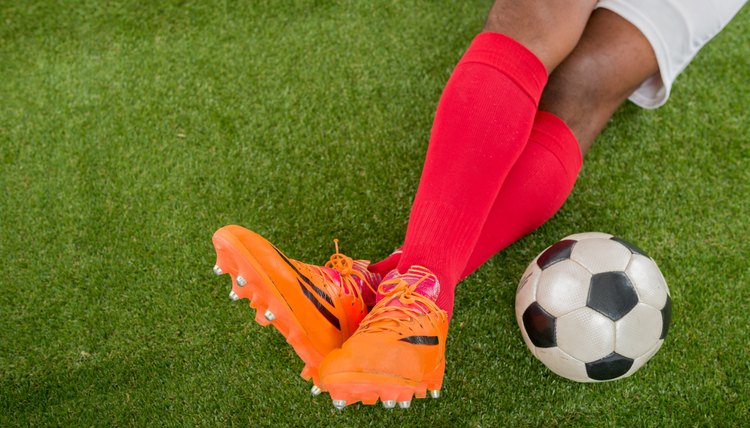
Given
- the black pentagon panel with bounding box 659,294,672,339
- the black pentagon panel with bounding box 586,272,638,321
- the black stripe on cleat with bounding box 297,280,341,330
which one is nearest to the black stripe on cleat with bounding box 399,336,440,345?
the black stripe on cleat with bounding box 297,280,341,330

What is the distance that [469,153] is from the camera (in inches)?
42.6

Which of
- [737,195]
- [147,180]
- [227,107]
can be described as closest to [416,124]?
[227,107]

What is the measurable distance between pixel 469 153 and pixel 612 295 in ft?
1.36

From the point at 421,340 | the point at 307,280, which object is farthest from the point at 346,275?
the point at 421,340

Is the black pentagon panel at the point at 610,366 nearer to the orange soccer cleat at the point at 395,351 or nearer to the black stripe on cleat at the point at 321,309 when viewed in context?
the orange soccer cleat at the point at 395,351

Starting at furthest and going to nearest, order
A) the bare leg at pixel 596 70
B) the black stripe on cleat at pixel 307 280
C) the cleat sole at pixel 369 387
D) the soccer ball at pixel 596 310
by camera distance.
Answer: the bare leg at pixel 596 70, the soccer ball at pixel 596 310, the black stripe on cleat at pixel 307 280, the cleat sole at pixel 369 387

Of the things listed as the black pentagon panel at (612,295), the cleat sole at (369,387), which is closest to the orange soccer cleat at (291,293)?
the cleat sole at (369,387)

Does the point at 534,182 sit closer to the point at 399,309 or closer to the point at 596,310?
the point at 596,310

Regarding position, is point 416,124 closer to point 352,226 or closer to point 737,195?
point 352,226

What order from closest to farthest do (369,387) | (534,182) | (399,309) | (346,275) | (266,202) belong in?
(369,387), (399,309), (346,275), (534,182), (266,202)

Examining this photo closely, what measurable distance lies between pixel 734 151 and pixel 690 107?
171mm

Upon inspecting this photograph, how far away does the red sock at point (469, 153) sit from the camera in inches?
42.4

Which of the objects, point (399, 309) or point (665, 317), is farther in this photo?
point (665, 317)

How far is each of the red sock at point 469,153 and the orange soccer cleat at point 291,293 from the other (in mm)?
143
